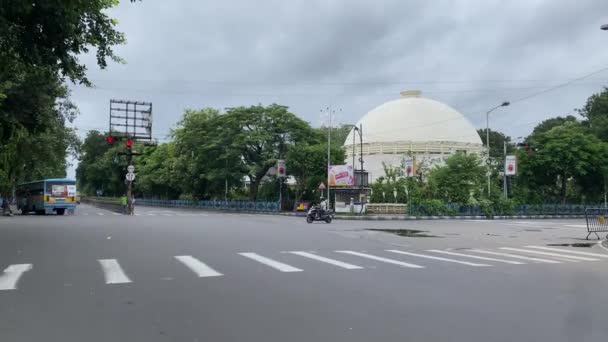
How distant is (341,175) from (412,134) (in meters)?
32.1

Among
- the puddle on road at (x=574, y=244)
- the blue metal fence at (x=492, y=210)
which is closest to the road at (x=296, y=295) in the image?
the puddle on road at (x=574, y=244)

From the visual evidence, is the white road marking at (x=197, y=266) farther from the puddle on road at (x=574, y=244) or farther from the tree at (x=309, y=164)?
the tree at (x=309, y=164)

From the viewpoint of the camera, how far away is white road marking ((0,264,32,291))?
8523 mm

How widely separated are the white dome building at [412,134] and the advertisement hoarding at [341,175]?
25.0m

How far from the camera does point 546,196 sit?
51.4m

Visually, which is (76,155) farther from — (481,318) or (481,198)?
(481,318)

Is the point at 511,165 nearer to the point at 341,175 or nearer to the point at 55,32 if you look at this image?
the point at 341,175

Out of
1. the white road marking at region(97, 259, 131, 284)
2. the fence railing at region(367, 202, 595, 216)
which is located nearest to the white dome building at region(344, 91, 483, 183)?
the fence railing at region(367, 202, 595, 216)

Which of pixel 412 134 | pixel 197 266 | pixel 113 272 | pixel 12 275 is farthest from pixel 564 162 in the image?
pixel 12 275

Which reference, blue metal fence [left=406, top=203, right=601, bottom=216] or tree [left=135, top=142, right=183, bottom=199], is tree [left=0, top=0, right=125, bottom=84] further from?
tree [left=135, top=142, right=183, bottom=199]

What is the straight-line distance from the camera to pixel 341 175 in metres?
43.3

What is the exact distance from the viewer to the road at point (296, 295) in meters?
5.82

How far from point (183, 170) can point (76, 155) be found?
15.4 meters

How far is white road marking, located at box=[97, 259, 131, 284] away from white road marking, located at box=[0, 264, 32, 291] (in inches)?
55.9
